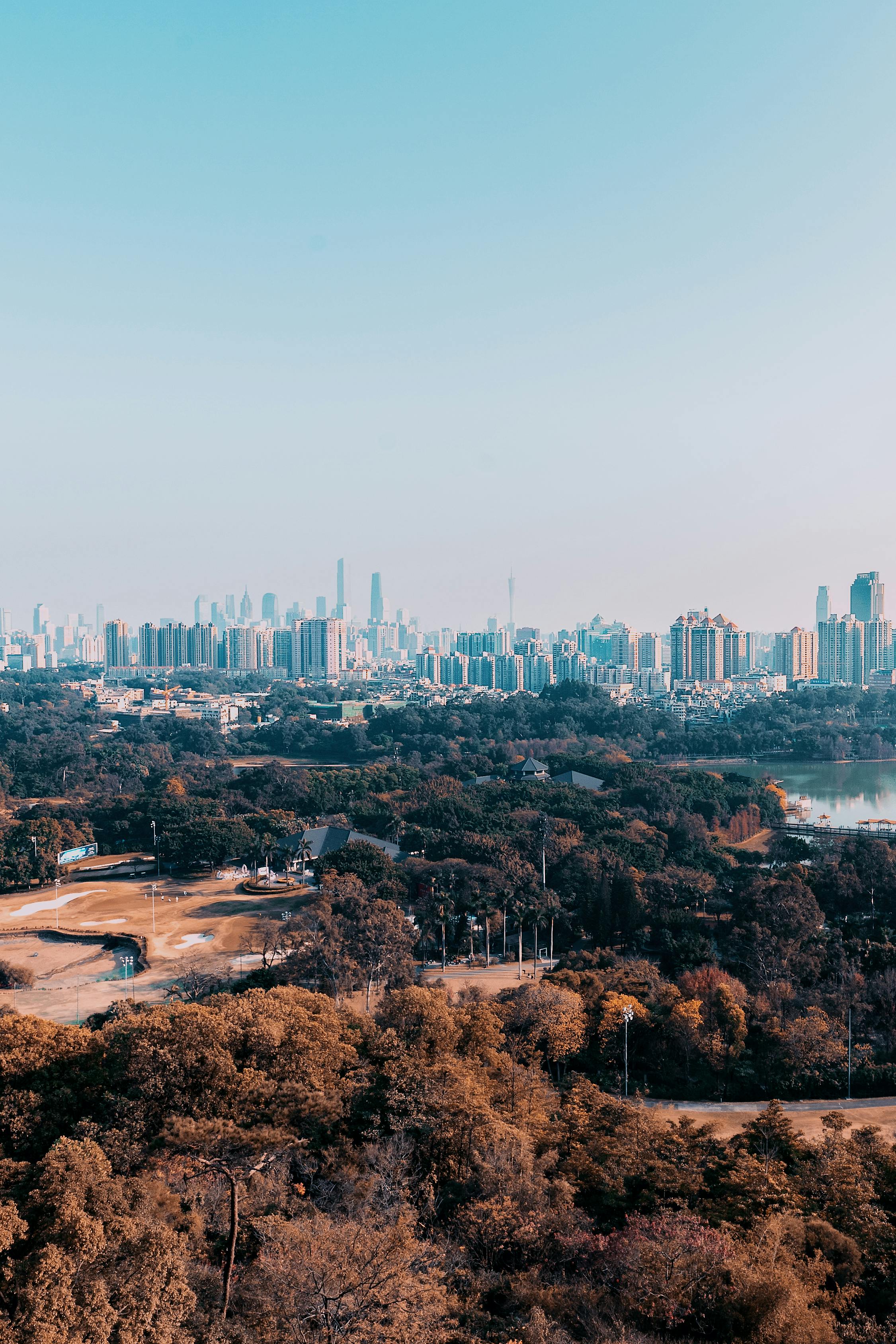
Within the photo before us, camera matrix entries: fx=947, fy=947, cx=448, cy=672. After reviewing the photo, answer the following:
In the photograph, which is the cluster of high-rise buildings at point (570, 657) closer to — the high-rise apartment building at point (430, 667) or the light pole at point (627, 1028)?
the high-rise apartment building at point (430, 667)

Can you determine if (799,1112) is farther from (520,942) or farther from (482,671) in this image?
(482,671)

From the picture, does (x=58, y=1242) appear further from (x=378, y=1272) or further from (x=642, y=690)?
(x=642, y=690)

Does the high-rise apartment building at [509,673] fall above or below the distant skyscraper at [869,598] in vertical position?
below

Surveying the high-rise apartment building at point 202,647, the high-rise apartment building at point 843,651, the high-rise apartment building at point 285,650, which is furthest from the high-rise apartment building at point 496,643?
the high-rise apartment building at point 843,651

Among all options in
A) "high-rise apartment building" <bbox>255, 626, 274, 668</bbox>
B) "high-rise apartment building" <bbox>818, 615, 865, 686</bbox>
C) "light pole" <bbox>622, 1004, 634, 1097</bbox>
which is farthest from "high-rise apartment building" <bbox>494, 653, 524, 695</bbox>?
"light pole" <bbox>622, 1004, 634, 1097</bbox>

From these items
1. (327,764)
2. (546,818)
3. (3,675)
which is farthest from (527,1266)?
(3,675)
